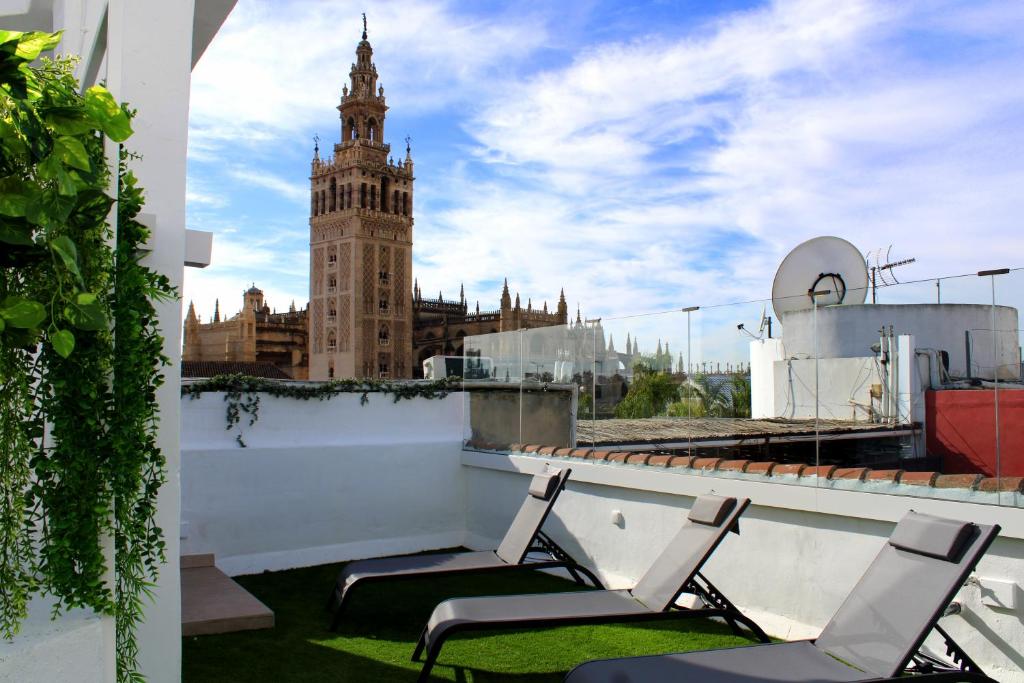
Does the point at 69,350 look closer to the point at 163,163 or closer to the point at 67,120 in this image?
the point at 67,120

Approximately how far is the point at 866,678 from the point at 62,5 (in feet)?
18.3

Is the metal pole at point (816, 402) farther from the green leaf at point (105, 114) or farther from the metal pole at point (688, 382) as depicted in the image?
the green leaf at point (105, 114)

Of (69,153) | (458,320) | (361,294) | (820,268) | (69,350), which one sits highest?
(361,294)

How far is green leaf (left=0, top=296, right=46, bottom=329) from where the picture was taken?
5.83 feet

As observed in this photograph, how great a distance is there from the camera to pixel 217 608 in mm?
4672

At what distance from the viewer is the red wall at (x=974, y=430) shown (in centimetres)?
379

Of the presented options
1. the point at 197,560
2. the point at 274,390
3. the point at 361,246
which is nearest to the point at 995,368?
the point at 274,390

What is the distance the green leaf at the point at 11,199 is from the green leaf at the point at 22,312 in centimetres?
20

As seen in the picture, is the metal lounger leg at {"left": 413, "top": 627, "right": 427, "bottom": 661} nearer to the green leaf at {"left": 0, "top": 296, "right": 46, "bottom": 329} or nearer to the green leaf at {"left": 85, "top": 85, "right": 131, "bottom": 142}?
the green leaf at {"left": 0, "top": 296, "right": 46, "bottom": 329}

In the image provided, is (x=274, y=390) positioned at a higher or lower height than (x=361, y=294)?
lower

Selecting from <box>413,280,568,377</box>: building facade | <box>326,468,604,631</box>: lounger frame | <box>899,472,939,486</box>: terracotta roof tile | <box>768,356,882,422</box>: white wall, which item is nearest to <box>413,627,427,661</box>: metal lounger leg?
<box>326,468,604,631</box>: lounger frame

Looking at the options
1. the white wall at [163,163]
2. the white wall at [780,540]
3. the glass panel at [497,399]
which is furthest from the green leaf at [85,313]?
the glass panel at [497,399]

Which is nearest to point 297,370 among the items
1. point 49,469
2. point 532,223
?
point 532,223

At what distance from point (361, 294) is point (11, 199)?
232 ft
